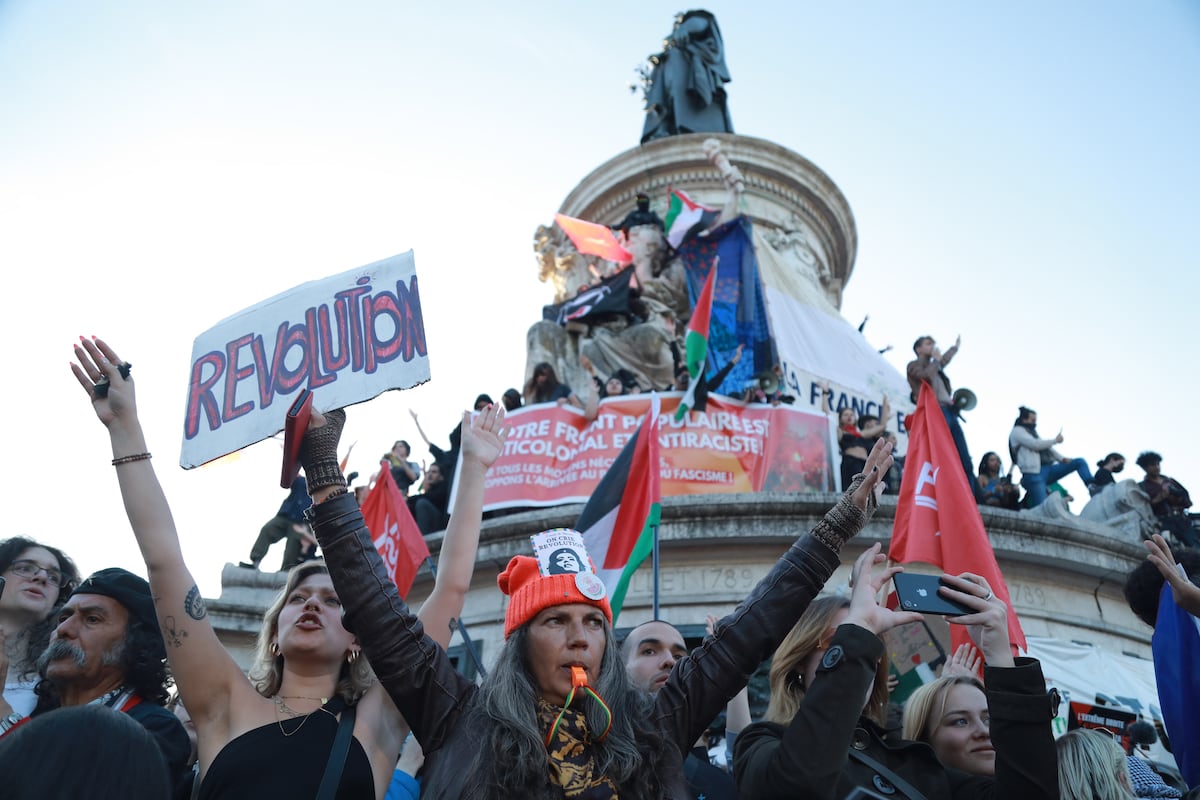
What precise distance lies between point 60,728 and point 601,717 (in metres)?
1.31

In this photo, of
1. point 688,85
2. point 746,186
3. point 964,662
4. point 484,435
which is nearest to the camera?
point 484,435

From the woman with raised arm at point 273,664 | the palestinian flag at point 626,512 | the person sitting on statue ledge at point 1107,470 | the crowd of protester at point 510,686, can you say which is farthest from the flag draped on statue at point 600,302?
the woman with raised arm at point 273,664

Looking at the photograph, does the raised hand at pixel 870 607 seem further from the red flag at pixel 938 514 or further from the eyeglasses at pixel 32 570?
the red flag at pixel 938 514

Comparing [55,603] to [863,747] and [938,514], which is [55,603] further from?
Answer: [938,514]

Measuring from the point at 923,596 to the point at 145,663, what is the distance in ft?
8.21

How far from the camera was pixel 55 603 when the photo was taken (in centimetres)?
408

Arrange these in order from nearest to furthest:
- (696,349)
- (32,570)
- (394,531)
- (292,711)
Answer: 1. (292,711)
2. (32,570)
3. (394,531)
4. (696,349)

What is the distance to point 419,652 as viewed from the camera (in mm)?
2807

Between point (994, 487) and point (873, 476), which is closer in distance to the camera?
point (873, 476)

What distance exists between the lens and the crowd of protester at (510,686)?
271 centimetres

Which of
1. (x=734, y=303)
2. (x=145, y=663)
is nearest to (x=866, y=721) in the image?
(x=145, y=663)

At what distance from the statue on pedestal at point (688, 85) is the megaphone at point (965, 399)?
12354 millimetres

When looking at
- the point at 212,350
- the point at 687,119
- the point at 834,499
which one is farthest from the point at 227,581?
the point at 687,119

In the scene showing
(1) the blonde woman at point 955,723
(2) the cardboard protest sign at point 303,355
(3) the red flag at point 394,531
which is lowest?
(1) the blonde woman at point 955,723
